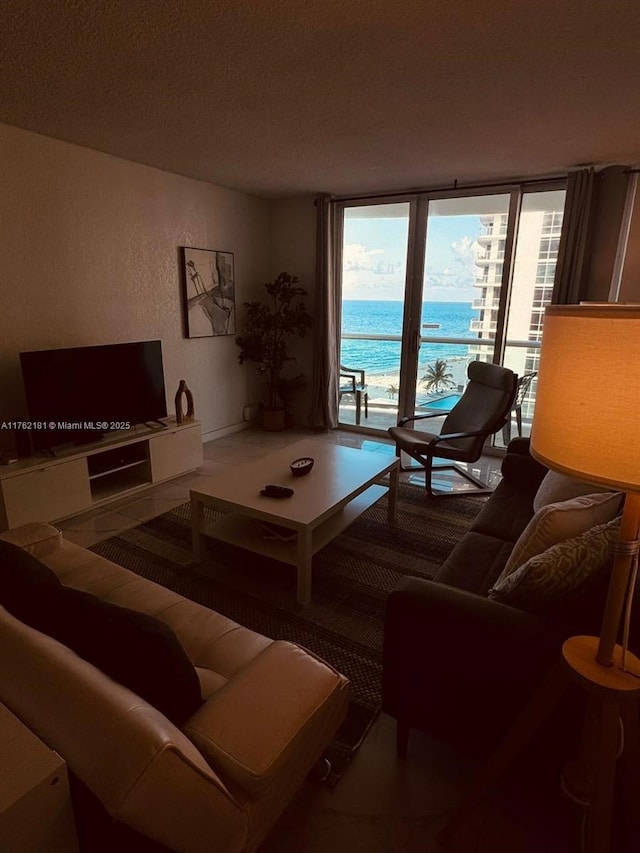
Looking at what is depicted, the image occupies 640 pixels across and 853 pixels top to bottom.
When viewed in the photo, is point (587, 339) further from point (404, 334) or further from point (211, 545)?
point (404, 334)

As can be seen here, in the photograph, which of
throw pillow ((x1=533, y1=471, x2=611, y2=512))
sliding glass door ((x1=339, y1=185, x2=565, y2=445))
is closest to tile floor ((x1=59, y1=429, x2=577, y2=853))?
throw pillow ((x1=533, y1=471, x2=611, y2=512))

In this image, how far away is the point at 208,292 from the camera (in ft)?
15.2

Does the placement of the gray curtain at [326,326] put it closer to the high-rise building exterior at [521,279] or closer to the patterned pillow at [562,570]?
the high-rise building exterior at [521,279]

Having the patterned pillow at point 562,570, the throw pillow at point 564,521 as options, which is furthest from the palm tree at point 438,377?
the patterned pillow at point 562,570

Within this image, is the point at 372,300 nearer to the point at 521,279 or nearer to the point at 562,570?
the point at 521,279

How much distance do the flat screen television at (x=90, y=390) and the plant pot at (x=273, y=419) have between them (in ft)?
5.21

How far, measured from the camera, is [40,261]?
10.7ft

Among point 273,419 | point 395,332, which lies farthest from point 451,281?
point 273,419

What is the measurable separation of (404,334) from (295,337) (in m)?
1.29

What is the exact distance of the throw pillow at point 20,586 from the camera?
3.67 ft

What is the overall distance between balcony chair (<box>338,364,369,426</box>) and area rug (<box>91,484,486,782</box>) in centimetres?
224

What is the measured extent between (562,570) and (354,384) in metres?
4.40

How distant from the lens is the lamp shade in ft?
2.75

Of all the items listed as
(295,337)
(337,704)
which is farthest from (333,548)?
(295,337)
